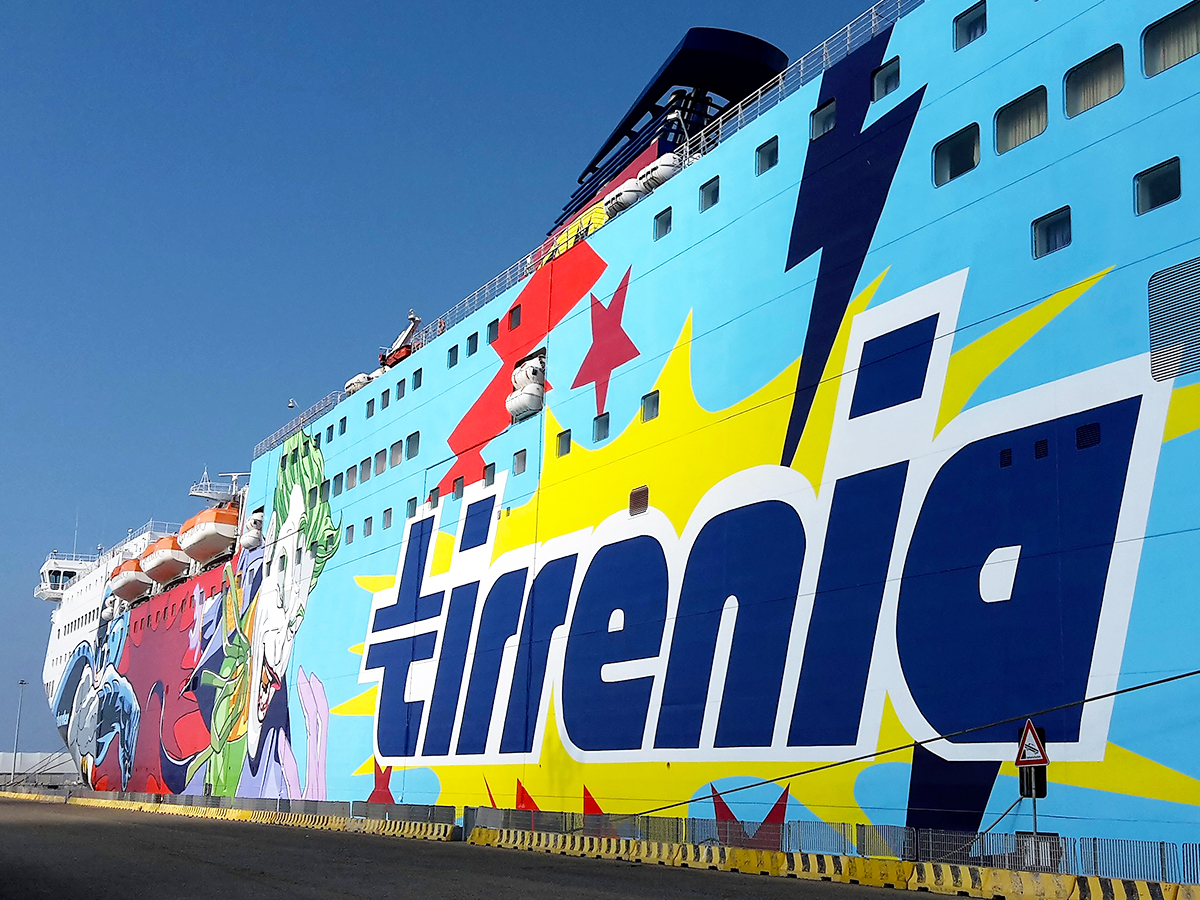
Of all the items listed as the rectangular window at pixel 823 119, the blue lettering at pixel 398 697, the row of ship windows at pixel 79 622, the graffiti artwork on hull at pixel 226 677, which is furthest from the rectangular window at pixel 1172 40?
the row of ship windows at pixel 79 622

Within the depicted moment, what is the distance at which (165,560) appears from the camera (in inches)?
1916

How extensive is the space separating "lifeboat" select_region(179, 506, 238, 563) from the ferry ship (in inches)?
631

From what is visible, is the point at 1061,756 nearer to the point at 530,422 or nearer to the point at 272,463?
the point at 530,422

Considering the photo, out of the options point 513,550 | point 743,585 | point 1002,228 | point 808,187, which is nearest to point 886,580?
point 743,585

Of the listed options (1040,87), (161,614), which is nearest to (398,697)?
(1040,87)

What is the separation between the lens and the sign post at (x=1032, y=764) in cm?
1193

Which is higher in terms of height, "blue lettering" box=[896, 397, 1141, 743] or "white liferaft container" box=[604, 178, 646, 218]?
"white liferaft container" box=[604, 178, 646, 218]

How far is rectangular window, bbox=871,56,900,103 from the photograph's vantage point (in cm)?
1662

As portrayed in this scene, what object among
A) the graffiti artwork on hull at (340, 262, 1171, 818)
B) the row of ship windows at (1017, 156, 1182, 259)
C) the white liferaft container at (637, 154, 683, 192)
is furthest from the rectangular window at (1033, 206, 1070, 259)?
the white liferaft container at (637, 154, 683, 192)

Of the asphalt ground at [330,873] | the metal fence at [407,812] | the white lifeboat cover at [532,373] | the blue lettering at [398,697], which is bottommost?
the asphalt ground at [330,873]

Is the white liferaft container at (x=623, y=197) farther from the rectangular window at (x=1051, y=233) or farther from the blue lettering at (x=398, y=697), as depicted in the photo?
the rectangular window at (x=1051, y=233)

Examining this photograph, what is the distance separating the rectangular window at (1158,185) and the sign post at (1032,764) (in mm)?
5652

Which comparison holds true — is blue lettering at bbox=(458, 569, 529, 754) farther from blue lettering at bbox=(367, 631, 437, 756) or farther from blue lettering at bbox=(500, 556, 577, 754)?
blue lettering at bbox=(367, 631, 437, 756)

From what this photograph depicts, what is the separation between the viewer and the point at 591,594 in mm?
21484
